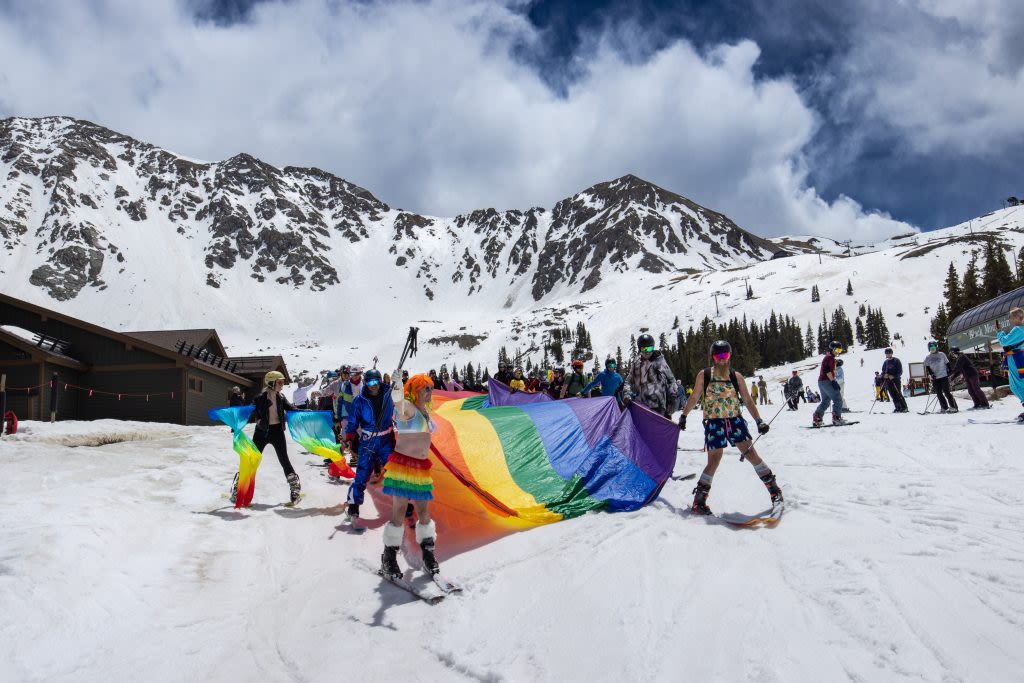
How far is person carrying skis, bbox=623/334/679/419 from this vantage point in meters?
8.96

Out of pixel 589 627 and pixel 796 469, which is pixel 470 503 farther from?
pixel 796 469

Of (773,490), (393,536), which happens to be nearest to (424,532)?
(393,536)

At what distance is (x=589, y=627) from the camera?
11.5 feet

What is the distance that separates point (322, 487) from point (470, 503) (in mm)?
3803

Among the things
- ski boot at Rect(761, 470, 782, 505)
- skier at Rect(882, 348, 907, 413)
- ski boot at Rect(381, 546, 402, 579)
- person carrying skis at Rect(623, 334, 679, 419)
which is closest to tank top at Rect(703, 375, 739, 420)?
ski boot at Rect(761, 470, 782, 505)

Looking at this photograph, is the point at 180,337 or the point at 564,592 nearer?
the point at 564,592

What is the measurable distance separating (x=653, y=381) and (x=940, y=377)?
8037 mm

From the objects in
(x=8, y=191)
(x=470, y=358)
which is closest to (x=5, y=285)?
(x=8, y=191)

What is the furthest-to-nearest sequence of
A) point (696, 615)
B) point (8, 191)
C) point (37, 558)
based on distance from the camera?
point (8, 191) → point (37, 558) → point (696, 615)

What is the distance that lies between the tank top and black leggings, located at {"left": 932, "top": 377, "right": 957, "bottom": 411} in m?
9.69

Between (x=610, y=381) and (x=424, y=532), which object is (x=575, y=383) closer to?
(x=610, y=381)

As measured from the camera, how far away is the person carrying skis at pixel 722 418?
5.45 m

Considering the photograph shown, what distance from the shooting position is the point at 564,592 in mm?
3982

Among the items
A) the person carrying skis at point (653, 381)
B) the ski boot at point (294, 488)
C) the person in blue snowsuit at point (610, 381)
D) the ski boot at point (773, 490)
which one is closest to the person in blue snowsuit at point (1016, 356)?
the person carrying skis at point (653, 381)
